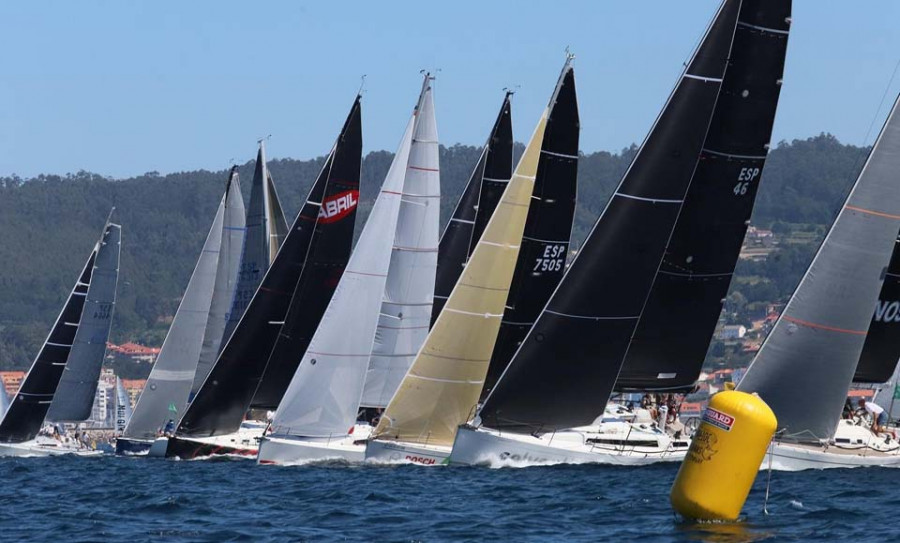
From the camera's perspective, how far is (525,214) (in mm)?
28547

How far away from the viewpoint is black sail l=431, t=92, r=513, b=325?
3353 cm

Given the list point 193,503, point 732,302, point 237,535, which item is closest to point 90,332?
point 193,503

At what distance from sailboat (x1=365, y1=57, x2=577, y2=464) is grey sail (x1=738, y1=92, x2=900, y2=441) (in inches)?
187

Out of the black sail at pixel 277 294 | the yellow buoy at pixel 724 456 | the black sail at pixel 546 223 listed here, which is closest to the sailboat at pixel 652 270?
the black sail at pixel 546 223

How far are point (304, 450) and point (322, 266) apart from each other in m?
4.97

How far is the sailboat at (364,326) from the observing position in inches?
1171

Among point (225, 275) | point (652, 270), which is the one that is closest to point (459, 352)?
point (652, 270)

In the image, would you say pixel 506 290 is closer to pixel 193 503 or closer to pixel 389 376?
pixel 389 376

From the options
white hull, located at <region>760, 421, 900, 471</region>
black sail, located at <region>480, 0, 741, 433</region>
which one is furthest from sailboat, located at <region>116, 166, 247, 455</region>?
white hull, located at <region>760, 421, 900, 471</region>

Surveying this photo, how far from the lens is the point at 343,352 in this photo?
2988 cm

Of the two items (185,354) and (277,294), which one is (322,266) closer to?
(277,294)

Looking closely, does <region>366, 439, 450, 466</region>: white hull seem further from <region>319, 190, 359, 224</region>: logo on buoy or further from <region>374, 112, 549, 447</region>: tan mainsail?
<region>319, 190, 359, 224</region>: logo on buoy

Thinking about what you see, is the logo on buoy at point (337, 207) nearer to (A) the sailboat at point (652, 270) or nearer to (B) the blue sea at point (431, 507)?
(B) the blue sea at point (431, 507)

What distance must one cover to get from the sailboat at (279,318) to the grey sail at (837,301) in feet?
35.7
